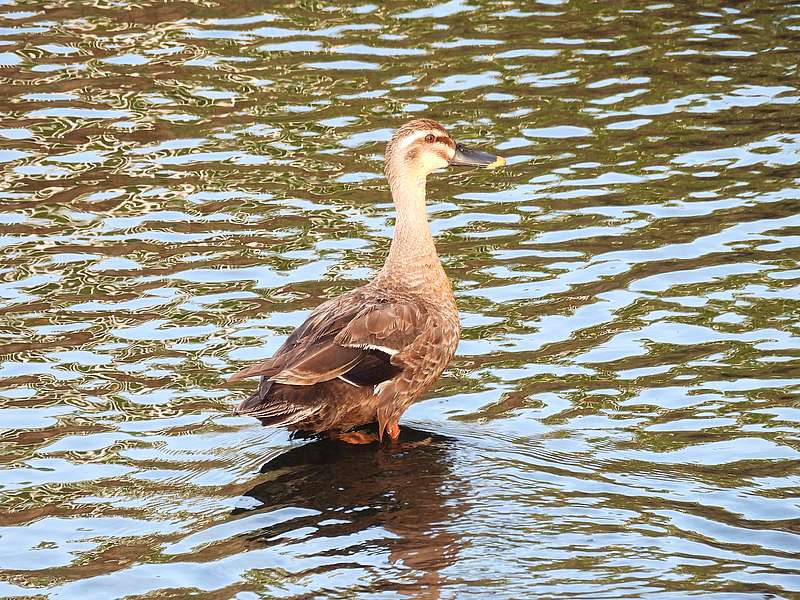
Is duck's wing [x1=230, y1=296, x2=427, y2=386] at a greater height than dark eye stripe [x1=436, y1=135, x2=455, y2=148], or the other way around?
dark eye stripe [x1=436, y1=135, x2=455, y2=148]

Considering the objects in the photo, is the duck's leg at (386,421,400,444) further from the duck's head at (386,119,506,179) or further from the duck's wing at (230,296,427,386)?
the duck's head at (386,119,506,179)

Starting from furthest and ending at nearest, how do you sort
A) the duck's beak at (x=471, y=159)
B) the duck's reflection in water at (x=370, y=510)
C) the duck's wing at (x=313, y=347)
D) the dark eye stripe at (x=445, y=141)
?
the duck's beak at (x=471, y=159)
the dark eye stripe at (x=445, y=141)
the duck's wing at (x=313, y=347)
the duck's reflection in water at (x=370, y=510)

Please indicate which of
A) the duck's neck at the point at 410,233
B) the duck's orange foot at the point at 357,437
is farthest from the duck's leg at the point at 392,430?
the duck's neck at the point at 410,233

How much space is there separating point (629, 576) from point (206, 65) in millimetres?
8622

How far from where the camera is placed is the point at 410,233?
27.6 ft

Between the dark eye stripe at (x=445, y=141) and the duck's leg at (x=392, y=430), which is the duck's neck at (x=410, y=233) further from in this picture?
the duck's leg at (x=392, y=430)

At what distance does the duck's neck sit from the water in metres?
0.86

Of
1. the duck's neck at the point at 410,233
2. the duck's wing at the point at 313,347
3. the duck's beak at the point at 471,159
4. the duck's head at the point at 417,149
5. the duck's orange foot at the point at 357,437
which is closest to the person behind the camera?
the duck's wing at the point at 313,347

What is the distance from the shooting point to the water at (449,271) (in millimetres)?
6586

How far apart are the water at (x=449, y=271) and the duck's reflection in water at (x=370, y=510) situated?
0.02m

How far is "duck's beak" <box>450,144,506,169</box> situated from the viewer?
9016 millimetres

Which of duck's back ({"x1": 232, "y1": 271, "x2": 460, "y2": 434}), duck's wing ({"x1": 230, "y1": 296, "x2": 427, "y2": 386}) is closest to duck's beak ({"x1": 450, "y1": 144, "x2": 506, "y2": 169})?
duck's back ({"x1": 232, "y1": 271, "x2": 460, "y2": 434})

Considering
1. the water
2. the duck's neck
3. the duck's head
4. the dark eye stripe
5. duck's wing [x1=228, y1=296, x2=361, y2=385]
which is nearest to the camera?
the water

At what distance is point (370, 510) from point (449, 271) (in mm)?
3271
